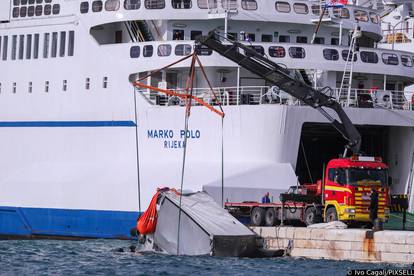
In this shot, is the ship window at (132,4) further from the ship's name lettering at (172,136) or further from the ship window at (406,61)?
the ship window at (406,61)

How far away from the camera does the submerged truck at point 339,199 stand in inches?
1077

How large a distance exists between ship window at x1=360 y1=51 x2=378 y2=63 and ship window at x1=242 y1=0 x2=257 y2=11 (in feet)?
12.4

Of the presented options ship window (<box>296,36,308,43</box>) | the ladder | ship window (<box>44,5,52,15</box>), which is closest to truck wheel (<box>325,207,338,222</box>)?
the ladder

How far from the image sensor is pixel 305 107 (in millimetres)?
31609

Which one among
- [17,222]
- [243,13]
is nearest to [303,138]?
[243,13]

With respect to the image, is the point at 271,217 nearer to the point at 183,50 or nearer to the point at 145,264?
the point at 145,264

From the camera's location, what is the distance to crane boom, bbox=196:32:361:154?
98.3ft

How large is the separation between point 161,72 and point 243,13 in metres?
3.24

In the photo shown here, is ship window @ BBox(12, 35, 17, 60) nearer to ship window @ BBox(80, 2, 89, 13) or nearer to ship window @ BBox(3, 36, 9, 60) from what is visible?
ship window @ BBox(3, 36, 9, 60)

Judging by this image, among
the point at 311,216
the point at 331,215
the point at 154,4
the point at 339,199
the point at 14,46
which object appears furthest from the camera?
the point at 14,46

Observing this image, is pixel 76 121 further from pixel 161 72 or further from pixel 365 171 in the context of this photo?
pixel 365 171

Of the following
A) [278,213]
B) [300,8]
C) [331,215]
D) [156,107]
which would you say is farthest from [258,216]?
→ [300,8]

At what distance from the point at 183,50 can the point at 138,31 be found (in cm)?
242

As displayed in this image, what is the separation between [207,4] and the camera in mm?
34188
